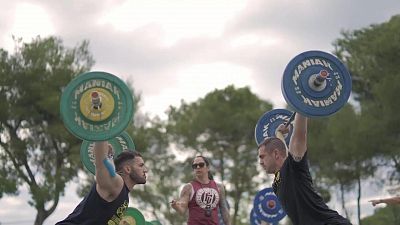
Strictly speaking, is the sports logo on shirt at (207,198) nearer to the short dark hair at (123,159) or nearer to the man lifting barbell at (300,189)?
the short dark hair at (123,159)

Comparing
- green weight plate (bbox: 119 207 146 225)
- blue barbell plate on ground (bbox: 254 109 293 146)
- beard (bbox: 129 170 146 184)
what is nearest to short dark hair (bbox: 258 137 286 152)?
beard (bbox: 129 170 146 184)

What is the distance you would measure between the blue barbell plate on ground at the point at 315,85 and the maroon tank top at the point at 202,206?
3.71 meters

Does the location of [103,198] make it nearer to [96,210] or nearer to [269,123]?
[96,210]

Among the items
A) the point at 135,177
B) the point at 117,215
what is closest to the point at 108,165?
the point at 117,215

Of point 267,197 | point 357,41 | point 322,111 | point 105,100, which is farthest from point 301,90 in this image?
point 357,41

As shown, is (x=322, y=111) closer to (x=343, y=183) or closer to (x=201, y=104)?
(x=343, y=183)

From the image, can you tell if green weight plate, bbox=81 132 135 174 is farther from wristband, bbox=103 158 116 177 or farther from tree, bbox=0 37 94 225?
tree, bbox=0 37 94 225

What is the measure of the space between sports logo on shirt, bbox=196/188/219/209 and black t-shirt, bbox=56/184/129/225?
3.86 m

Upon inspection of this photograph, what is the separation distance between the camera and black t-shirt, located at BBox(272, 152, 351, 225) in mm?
5121

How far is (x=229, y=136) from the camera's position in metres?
30.2

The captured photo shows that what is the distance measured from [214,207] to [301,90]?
12.8 ft

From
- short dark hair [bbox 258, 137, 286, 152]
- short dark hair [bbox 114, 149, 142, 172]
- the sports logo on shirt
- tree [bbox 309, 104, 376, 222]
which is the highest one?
tree [bbox 309, 104, 376, 222]

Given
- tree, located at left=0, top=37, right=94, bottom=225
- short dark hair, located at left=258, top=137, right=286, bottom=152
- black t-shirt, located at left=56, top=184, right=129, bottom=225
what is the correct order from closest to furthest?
black t-shirt, located at left=56, top=184, right=129, bottom=225
short dark hair, located at left=258, top=137, right=286, bottom=152
tree, located at left=0, top=37, right=94, bottom=225

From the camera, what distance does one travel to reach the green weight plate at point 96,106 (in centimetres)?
511
